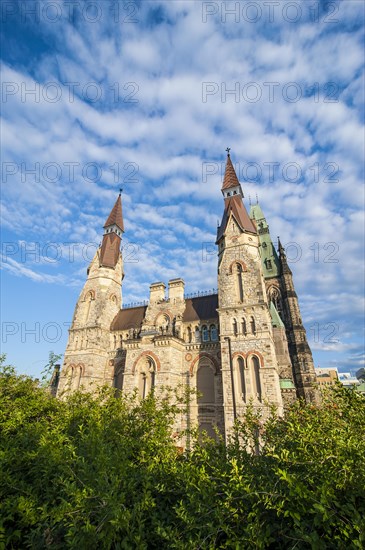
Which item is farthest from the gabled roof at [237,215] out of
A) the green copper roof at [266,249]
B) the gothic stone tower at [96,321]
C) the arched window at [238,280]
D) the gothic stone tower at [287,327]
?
the green copper roof at [266,249]

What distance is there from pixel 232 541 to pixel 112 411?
333 inches

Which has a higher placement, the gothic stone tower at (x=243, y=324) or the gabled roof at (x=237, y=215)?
the gabled roof at (x=237, y=215)

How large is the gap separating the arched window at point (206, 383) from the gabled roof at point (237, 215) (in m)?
13.7

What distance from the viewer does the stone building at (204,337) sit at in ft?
77.3

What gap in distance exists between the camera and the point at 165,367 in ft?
85.2

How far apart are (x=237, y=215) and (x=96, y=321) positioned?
65.5ft

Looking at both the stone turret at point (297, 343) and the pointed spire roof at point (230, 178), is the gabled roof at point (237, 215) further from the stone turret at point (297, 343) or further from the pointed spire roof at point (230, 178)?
the stone turret at point (297, 343)

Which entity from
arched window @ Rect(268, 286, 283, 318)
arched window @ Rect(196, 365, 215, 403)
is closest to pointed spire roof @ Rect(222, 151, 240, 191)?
arched window @ Rect(268, 286, 283, 318)

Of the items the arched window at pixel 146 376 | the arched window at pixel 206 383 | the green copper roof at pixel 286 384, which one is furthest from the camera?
the green copper roof at pixel 286 384

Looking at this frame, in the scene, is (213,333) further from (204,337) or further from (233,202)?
(233,202)

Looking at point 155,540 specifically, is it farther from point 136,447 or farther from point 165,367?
point 165,367

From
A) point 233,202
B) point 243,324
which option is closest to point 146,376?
point 243,324

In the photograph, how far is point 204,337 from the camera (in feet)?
94.1

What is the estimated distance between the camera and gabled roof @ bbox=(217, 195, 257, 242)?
29.5 metres
